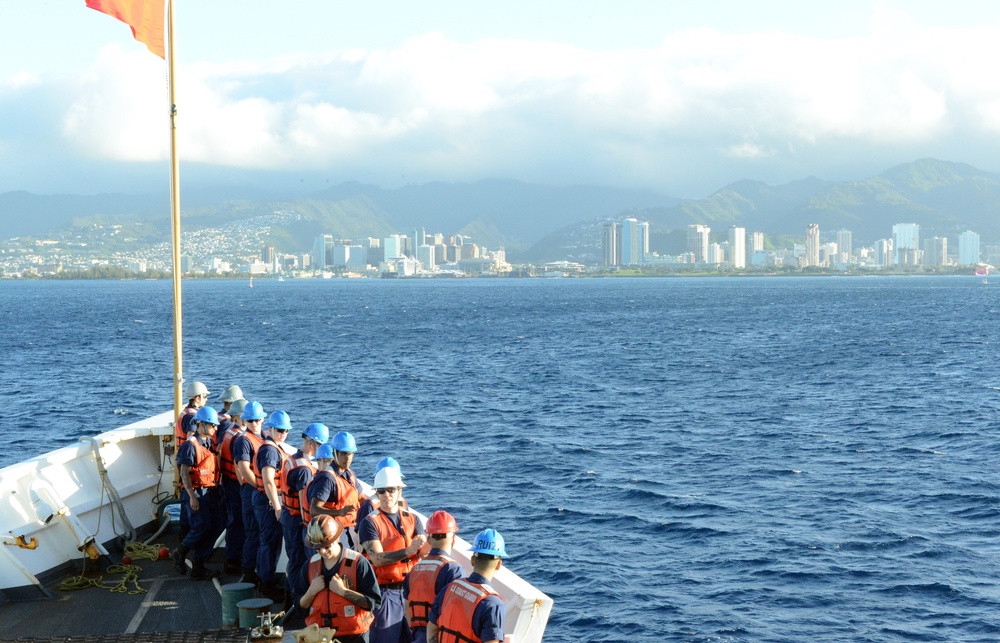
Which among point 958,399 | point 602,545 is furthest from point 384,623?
point 958,399

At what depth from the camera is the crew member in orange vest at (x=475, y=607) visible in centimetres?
702

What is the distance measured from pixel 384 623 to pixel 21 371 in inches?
2388

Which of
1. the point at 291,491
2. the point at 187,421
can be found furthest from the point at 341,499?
the point at 187,421

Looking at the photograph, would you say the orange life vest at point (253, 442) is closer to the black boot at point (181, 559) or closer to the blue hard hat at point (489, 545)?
the black boot at point (181, 559)

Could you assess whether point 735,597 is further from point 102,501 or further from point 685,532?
point 102,501

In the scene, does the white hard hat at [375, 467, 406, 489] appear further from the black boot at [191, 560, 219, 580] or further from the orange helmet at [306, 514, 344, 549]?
the black boot at [191, 560, 219, 580]

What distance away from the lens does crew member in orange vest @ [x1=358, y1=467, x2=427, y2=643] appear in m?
8.72

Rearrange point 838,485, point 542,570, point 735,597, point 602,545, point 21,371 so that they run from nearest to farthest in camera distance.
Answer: point 735,597 → point 542,570 → point 602,545 → point 838,485 → point 21,371

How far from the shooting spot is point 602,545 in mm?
23312

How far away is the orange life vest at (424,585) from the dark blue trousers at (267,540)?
3.70 meters

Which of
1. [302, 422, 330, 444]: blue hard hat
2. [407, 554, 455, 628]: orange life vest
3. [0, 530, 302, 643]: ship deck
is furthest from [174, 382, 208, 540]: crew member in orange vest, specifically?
[407, 554, 455, 628]: orange life vest

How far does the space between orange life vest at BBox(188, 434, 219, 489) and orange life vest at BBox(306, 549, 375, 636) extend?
3.86m

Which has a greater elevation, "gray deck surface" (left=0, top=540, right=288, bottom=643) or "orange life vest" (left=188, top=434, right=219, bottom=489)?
"orange life vest" (left=188, top=434, right=219, bottom=489)

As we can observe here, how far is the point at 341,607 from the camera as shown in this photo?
8.59 meters
